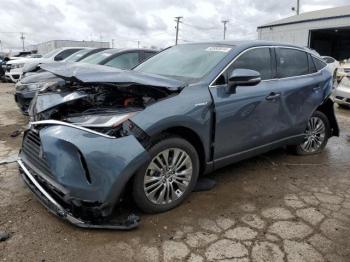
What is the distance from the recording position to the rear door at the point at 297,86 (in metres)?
4.47

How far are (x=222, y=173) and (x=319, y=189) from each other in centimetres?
115

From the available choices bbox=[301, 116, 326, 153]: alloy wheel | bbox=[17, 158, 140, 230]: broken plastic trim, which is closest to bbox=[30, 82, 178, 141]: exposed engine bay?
bbox=[17, 158, 140, 230]: broken plastic trim

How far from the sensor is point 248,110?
391 cm

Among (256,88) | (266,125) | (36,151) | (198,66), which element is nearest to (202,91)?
(198,66)

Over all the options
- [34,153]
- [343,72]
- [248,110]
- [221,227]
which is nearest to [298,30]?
[343,72]

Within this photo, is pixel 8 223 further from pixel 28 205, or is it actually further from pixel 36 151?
pixel 36 151

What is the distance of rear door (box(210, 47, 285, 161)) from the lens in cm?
367

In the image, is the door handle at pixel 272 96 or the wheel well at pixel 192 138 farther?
the door handle at pixel 272 96

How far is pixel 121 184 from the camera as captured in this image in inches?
113

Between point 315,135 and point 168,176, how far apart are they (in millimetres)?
2938

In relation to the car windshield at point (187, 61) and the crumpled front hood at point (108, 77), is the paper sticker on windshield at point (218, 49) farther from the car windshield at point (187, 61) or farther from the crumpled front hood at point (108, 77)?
the crumpled front hood at point (108, 77)

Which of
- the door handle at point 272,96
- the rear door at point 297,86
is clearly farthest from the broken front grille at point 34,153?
the rear door at point 297,86

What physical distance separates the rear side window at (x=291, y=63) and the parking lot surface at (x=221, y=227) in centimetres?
134

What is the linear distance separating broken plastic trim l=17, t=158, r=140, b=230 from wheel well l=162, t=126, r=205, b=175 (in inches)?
34.1
